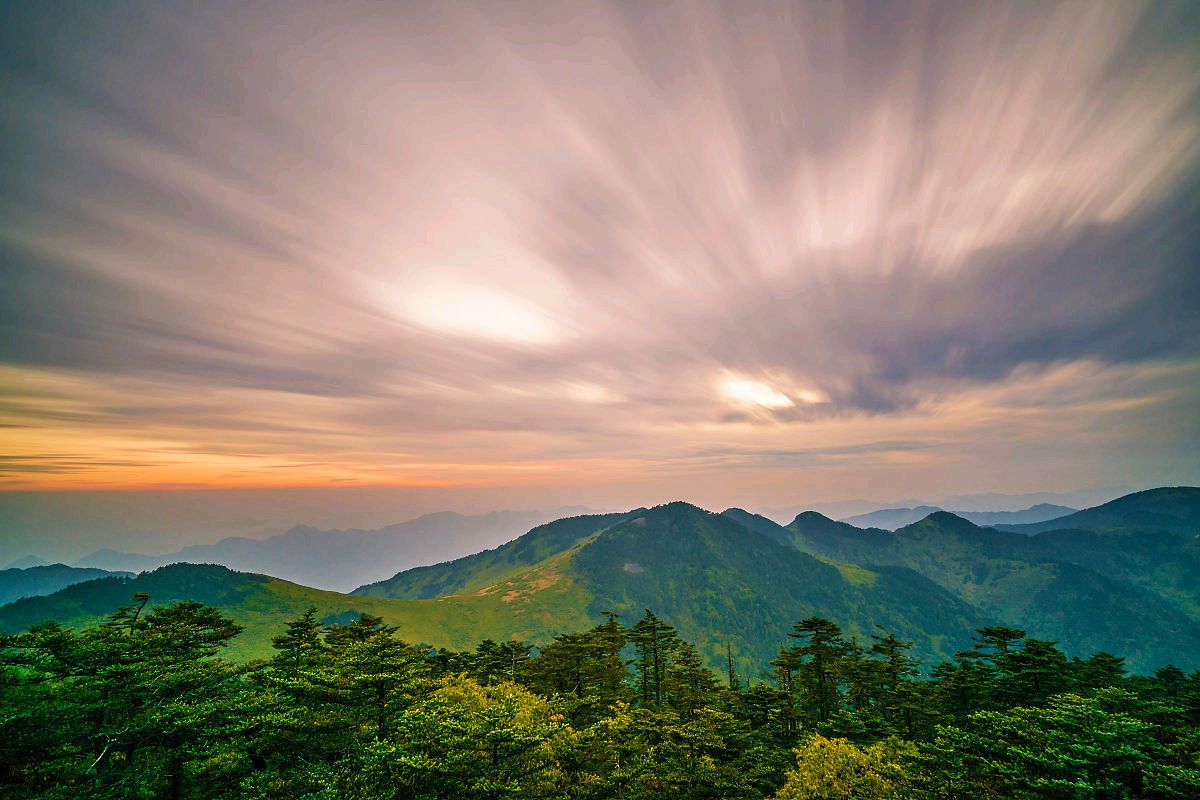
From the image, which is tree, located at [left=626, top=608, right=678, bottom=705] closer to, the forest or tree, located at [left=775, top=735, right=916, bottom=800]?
the forest

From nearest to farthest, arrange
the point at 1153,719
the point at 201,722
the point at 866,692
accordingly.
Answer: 1. the point at 201,722
2. the point at 1153,719
3. the point at 866,692

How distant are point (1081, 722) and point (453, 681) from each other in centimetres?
5199

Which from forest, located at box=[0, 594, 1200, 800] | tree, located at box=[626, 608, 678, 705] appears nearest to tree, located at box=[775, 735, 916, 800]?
forest, located at box=[0, 594, 1200, 800]

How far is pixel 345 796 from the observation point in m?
24.1

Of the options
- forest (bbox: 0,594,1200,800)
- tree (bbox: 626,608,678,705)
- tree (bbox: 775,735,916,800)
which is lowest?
tree (bbox: 626,608,678,705)

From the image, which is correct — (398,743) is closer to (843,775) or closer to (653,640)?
(843,775)

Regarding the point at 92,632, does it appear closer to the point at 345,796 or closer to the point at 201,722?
the point at 201,722

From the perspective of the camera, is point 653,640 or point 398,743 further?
point 653,640

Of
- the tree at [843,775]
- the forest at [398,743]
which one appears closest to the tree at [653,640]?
the forest at [398,743]

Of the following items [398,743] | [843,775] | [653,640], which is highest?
[398,743]

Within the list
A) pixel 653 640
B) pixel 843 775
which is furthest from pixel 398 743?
pixel 653 640

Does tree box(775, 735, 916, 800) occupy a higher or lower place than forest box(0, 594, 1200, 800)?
lower

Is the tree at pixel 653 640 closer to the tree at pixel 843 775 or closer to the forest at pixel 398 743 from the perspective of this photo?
the forest at pixel 398 743

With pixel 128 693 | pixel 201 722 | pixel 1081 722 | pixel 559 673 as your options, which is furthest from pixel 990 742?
pixel 128 693
